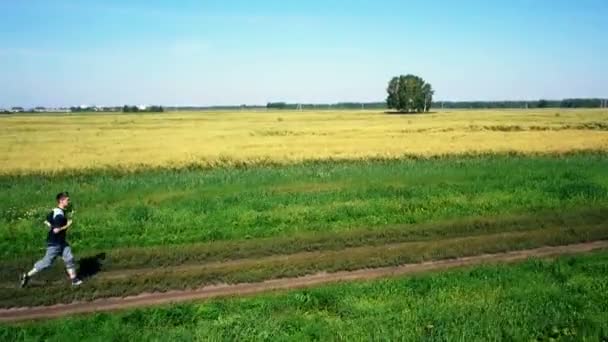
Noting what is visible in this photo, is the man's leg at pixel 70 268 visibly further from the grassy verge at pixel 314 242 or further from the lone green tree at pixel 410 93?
the lone green tree at pixel 410 93

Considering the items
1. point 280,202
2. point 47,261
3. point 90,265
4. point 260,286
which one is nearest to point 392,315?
point 260,286

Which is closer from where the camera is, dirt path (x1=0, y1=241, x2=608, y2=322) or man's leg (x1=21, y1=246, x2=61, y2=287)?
dirt path (x1=0, y1=241, x2=608, y2=322)

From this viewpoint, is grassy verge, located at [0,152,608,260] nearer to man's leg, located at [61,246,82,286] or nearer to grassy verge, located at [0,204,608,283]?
grassy verge, located at [0,204,608,283]

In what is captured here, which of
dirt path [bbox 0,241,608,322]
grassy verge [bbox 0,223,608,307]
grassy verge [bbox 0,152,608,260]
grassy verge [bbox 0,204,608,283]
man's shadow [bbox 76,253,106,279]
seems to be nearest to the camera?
dirt path [bbox 0,241,608,322]

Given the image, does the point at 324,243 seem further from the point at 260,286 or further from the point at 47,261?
the point at 47,261

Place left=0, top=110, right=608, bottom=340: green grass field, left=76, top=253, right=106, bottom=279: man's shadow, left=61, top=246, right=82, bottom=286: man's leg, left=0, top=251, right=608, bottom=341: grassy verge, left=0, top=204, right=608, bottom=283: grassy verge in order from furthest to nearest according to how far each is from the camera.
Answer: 1. left=0, top=204, right=608, bottom=283: grassy verge
2. left=76, top=253, right=106, bottom=279: man's shadow
3. left=61, top=246, right=82, bottom=286: man's leg
4. left=0, top=110, right=608, bottom=340: green grass field
5. left=0, top=251, right=608, bottom=341: grassy verge

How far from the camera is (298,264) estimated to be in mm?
12023

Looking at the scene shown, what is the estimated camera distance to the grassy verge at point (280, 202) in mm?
15414

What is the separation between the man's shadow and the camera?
11.7m

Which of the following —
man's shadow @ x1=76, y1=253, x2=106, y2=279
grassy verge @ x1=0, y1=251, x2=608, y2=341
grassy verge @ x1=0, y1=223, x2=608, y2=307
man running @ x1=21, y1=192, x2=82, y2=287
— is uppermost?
man running @ x1=21, y1=192, x2=82, y2=287

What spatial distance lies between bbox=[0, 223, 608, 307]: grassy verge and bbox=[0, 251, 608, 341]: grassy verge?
153cm

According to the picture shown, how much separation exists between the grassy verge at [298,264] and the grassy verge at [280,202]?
2505 millimetres

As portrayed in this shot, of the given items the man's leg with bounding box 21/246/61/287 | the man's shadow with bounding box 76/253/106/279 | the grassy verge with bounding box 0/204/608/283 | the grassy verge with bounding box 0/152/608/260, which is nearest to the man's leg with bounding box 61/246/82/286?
the man's leg with bounding box 21/246/61/287

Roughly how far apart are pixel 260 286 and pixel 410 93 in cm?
14400
